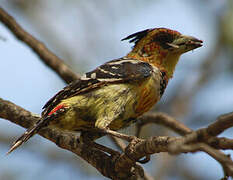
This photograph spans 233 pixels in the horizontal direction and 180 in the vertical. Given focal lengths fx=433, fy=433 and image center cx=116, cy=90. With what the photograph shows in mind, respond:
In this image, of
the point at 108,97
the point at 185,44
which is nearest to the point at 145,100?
the point at 108,97

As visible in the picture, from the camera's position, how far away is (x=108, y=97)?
401 cm

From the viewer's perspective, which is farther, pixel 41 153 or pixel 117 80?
pixel 41 153

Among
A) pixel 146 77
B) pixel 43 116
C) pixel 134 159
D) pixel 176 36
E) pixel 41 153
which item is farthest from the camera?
pixel 41 153

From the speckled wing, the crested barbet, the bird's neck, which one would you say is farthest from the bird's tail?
the bird's neck

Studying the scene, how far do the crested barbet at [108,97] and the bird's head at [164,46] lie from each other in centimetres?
1

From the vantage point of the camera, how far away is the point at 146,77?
13.6ft

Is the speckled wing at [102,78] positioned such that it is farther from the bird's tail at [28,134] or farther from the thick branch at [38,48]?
the thick branch at [38,48]

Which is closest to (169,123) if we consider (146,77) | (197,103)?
(146,77)

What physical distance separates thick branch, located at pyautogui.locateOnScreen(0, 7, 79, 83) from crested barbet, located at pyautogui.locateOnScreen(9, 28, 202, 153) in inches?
38.7

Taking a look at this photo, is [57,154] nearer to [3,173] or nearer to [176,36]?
[3,173]

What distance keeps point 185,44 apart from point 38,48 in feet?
5.90

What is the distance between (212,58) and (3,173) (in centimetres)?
455

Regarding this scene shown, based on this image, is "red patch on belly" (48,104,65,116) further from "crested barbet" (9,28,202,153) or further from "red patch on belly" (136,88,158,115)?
"red patch on belly" (136,88,158,115)

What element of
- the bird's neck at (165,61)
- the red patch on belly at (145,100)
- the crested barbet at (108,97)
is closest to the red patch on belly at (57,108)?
the crested barbet at (108,97)
